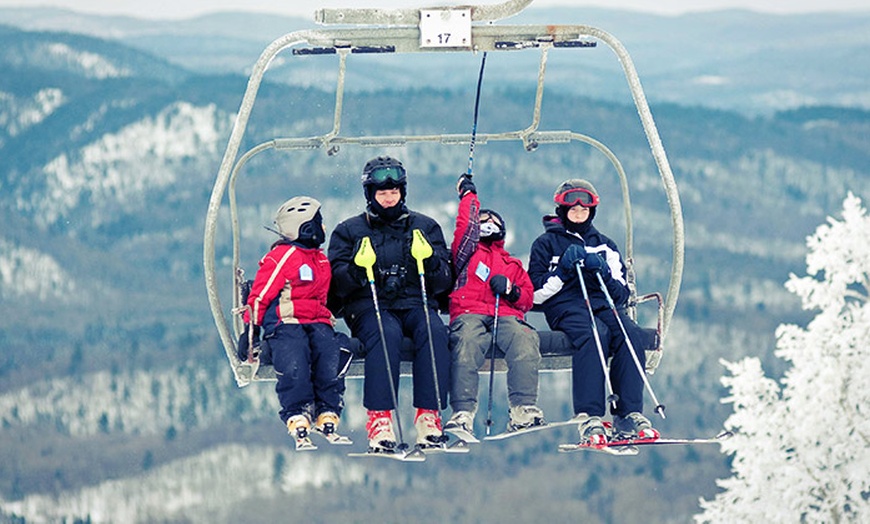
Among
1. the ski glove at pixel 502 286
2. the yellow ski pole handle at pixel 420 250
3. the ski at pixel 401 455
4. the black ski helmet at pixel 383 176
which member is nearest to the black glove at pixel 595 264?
the ski glove at pixel 502 286

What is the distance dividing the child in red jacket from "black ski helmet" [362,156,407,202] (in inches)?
15.7

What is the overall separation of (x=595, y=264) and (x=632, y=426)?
38.4 inches

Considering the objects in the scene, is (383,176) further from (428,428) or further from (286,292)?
(428,428)

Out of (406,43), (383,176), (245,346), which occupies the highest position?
(406,43)

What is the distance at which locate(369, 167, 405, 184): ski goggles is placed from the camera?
9477 mm

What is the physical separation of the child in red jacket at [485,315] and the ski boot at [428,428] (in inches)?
2.7

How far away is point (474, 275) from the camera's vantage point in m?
9.80

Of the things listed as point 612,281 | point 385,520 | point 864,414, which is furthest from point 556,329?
point 385,520

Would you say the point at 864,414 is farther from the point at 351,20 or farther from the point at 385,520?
the point at 385,520

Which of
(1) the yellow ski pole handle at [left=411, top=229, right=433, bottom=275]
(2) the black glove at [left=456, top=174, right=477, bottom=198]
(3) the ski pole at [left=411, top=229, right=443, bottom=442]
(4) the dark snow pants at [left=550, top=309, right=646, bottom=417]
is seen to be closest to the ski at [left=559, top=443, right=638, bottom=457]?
(4) the dark snow pants at [left=550, top=309, right=646, bottom=417]

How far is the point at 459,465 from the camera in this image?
18488cm

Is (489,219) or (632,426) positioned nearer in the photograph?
(632,426)

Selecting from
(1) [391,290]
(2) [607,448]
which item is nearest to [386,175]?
(1) [391,290]

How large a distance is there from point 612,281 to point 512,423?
1.21m
